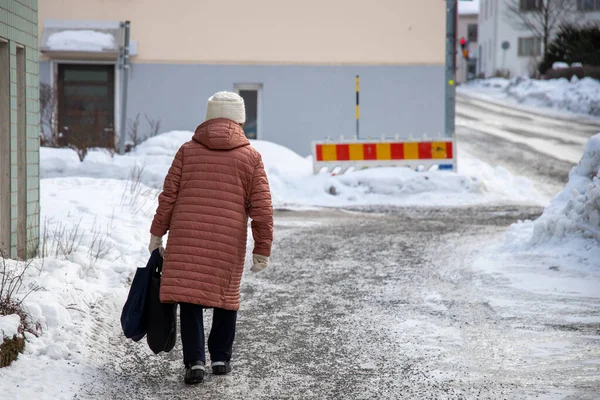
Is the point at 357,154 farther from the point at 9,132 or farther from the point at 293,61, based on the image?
the point at 9,132

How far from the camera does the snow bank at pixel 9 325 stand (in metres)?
4.96

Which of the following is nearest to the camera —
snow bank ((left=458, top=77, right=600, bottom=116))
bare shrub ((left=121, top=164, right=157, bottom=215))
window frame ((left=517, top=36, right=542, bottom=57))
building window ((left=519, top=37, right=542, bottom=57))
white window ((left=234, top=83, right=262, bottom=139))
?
bare shrub ((left=121, top=164, right=157, bottom=215))

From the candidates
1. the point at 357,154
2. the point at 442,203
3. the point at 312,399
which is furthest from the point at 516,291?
the point at 357,154

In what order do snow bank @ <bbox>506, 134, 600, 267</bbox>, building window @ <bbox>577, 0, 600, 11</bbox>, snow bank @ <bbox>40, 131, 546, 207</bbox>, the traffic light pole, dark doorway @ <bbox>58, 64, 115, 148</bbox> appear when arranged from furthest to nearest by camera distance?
building window @ <bbox>577, 0, 600, 11</bbox> < dark doorway @ <bbox>58, 64, 115, 148</bbox> < the traffic light pole < snow bank @ <bbox>40, 131, 546, 207</bbox> < snow bank @ <bbox>506, 134, 600, 267</bbox>

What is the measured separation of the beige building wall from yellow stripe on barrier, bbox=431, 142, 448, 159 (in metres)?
4.38

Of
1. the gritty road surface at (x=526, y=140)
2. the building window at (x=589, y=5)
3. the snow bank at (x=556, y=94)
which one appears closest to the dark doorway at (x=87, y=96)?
the gritty road surface at (x=526, y=140)

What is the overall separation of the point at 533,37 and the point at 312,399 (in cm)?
4977

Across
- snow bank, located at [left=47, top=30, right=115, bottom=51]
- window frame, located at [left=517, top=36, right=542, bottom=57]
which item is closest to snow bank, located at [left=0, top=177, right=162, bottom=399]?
snow bank, located at [left=47, top=30, right=115, bottom=51]

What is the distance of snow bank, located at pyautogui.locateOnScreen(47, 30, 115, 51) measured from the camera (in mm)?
20906

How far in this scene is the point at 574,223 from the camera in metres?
9.37

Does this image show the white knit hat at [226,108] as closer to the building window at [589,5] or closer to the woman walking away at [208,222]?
the woman walking away at [208,222]

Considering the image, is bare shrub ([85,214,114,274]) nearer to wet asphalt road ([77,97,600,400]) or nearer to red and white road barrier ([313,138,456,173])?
wet asphalt road ([77,97,600,400])

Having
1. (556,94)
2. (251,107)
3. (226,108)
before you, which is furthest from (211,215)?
(556,94)

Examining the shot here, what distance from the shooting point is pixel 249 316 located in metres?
7.06
